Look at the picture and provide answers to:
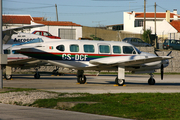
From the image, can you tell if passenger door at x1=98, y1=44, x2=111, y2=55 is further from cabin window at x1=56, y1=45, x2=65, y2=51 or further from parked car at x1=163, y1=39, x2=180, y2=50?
parked car at x1=163, y1=39, x2=180, y2=50

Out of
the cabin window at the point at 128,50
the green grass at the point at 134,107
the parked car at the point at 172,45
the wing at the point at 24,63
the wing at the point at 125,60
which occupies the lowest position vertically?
the green grass at the point at 134,107

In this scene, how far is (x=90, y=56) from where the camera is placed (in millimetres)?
20656

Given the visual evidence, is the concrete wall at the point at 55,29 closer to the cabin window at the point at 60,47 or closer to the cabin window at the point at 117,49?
the cabin window at the point at 117,49

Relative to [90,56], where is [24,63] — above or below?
below

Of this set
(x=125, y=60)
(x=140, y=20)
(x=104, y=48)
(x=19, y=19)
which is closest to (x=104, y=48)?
(x=104, y=48)

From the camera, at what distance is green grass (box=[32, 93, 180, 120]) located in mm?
9405

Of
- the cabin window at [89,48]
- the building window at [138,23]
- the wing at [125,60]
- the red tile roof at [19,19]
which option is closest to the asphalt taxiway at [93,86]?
the wing at [125,60]

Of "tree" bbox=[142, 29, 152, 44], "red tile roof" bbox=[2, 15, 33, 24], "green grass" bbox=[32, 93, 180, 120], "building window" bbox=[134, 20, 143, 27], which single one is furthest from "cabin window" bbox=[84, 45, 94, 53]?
"building window" bbox=[134, 20, 143, 27]

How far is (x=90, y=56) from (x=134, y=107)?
10425mm

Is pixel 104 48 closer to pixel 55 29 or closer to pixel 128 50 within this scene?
pixel 128 50

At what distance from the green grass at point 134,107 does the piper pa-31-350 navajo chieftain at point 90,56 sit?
23.5 feet

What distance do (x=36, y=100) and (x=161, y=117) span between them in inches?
221

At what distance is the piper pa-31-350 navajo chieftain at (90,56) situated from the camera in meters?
19.8

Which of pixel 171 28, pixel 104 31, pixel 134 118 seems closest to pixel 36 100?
pixel 134 118
